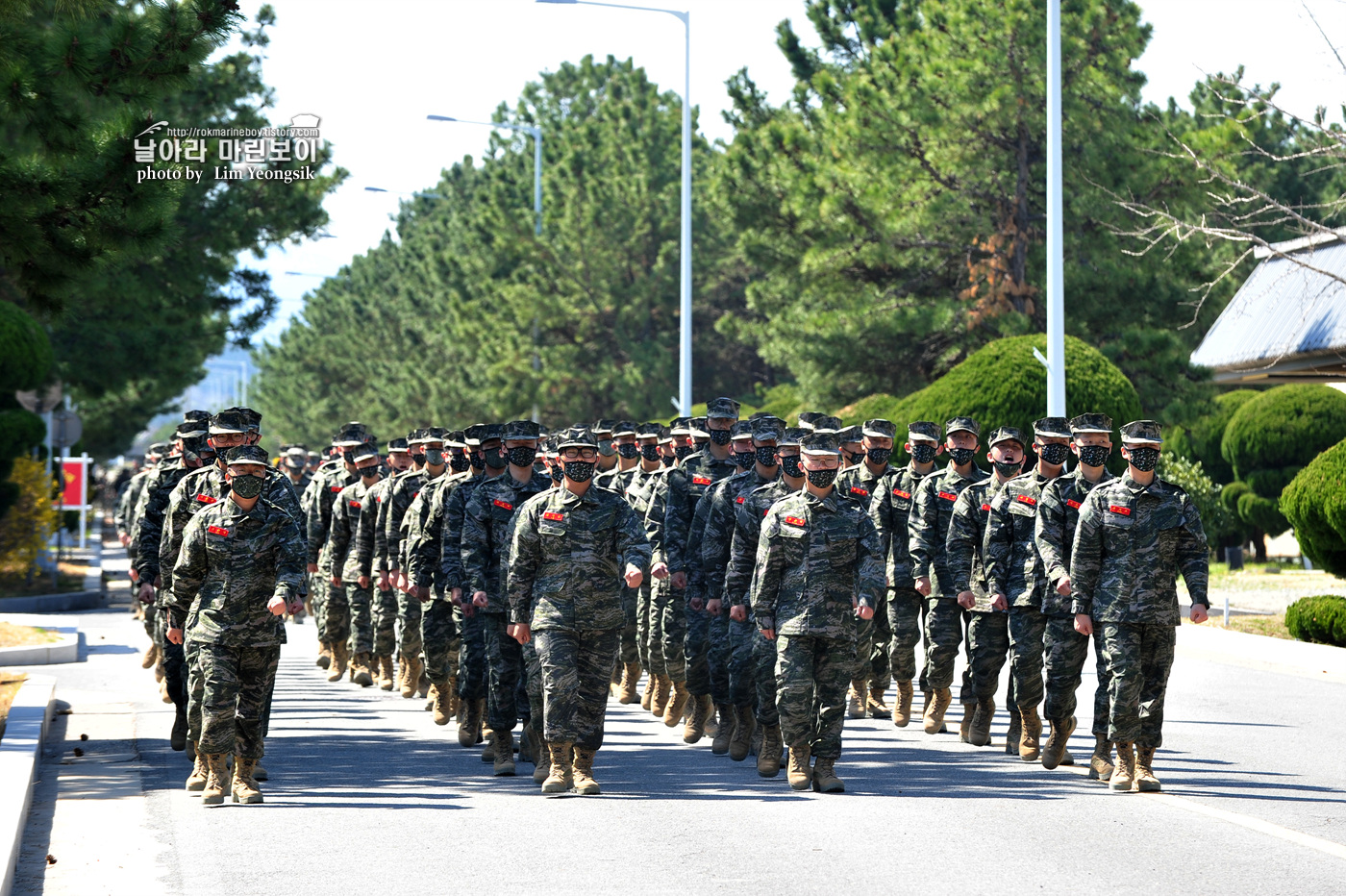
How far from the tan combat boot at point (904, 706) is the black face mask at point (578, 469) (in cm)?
423

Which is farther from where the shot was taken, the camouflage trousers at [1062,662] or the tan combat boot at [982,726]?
the tan combat boot at [982,726]

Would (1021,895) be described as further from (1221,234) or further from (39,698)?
(1221,234)

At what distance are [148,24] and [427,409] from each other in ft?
163

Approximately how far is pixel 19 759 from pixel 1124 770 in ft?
21.8

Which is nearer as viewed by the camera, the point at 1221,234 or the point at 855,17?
the point at 1221,234

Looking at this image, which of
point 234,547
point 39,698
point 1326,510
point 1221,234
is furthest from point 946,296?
point 234,547

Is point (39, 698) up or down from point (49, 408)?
down

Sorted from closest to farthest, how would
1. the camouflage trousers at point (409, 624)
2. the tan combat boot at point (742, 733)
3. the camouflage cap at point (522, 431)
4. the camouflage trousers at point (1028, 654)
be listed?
1. the camouflage cap at point (522, 431)
2. the camouflage trousers at point (1028, 654)
3. the tan combat boot at point (742, 733)
4. the camouflage trousers at point (409, 624)

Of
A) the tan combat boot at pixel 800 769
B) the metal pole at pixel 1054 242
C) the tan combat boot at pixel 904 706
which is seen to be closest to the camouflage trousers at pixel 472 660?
the tan combat boot at pixel 800 769

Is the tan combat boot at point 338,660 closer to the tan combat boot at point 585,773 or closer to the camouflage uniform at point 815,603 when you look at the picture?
the tan combat boot at point 585,773

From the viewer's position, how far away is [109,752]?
1234cm

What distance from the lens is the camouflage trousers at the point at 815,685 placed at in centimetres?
1020

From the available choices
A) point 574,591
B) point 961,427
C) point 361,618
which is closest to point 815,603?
point 574,591

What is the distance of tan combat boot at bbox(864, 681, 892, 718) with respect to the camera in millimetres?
13922
